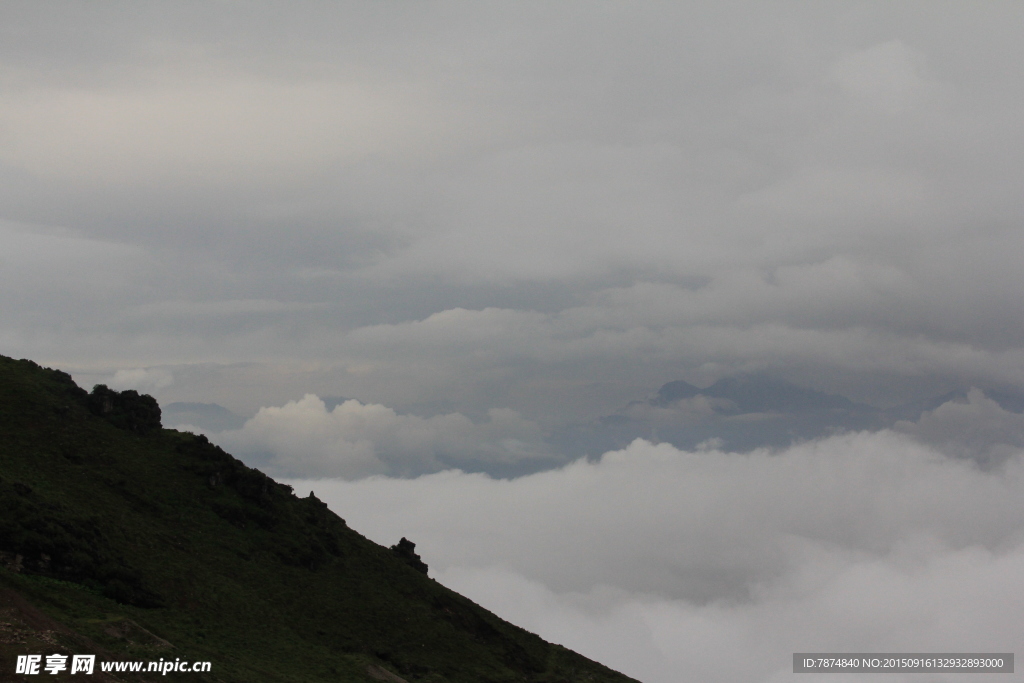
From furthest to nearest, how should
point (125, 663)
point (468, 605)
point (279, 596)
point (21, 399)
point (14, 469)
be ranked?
1. point (468, 605)
2. point (21, 399)
3. point (279, 596)
4. point (14, 469)
5. point (125, 663)

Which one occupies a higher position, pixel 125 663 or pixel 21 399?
pixel 21 399

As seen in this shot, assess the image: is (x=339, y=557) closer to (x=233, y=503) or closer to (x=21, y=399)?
(x=233, y=503)

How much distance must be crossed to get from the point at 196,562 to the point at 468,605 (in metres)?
46.1

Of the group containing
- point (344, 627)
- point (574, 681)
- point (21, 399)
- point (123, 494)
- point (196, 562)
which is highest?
point (21, 399)

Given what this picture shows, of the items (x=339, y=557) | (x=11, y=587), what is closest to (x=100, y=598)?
(x=11, y=587)

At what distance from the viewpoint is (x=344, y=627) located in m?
89.7

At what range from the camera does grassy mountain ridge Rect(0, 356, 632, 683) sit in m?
61.8

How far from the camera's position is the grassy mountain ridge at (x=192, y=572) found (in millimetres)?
61781

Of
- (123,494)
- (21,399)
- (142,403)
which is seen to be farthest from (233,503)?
(21,399)

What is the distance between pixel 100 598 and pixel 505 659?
5826 centimetres

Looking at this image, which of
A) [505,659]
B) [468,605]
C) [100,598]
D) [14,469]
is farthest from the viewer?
[468,605]

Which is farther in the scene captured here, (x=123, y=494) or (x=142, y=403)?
(x=142, y=403)

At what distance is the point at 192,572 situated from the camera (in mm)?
80938

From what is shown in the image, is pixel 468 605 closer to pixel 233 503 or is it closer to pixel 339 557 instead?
pixel 339 557
